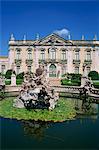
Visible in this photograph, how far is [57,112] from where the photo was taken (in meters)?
11.6

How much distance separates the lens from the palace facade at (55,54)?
42062mm

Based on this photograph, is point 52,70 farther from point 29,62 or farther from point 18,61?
point 18,61

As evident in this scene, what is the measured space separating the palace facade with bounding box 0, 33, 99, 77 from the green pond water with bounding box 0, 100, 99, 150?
3135 centimetres

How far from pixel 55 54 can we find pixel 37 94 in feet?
101

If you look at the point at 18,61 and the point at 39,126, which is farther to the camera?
the point at 18,61

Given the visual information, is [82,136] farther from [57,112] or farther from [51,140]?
[57,112]

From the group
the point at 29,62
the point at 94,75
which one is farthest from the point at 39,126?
the point at 29,62

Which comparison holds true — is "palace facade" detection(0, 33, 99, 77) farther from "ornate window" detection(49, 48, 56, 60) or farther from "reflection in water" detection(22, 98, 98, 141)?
"reflection in water" detection(22, 98, 98, 141)

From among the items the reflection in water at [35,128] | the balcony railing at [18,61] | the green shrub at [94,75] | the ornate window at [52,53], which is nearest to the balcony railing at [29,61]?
the balcony railing at [18,61]

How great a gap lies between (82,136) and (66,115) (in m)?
2.57

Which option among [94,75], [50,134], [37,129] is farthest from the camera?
[94,75]

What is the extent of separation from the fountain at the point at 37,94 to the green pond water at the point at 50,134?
1.65 meters

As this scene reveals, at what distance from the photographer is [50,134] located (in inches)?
350

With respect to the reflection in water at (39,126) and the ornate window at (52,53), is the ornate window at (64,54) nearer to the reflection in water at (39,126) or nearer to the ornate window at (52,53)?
the ornate window at (52,53)
